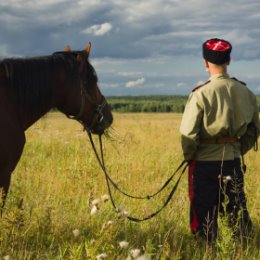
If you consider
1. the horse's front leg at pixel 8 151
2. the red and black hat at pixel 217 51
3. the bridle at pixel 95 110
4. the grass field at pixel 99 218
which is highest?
the red and black hat at pixel 217 51

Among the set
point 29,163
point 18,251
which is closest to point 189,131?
point 18,251

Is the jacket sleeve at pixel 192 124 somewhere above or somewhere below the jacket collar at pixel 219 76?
below

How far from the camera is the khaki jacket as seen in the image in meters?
3.95

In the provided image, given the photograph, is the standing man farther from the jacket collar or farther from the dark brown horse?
the dark brown horse

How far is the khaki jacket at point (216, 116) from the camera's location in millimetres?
3945

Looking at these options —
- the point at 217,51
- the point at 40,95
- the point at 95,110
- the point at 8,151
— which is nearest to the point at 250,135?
the point at 217,51

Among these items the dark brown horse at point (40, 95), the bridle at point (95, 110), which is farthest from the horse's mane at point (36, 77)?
the bridle at point (95, 110)

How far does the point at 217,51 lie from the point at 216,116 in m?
0.65

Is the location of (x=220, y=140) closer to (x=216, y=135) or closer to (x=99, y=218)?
(x=216, y=135)

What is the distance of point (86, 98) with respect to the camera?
15.9ft

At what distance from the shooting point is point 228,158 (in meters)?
4.09

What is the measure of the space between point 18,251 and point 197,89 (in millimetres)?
2345

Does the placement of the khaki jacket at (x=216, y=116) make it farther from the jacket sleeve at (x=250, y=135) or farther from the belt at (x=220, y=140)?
the jacket sleeve at (x=250, y=135)

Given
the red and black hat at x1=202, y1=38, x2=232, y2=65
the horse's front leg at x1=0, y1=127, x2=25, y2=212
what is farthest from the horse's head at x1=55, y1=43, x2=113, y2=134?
the red and black hat at x1=202, y1=38, x2=232, y2=65
